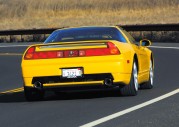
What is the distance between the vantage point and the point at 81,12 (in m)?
84.6

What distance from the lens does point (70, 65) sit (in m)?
11.5

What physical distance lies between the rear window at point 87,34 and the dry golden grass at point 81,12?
51.3m

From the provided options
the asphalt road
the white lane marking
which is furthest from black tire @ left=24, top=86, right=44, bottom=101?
the white lane marking

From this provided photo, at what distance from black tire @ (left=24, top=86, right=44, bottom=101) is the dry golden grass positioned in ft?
172

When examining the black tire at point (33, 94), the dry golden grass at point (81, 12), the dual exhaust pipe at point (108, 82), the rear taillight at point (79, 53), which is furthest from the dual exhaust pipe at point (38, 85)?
the dry golden grass at point (81, 12)

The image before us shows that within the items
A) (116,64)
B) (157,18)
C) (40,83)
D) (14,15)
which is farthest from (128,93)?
(14,15)

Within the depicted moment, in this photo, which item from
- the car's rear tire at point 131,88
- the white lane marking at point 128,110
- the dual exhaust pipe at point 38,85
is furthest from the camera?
the car's rear tire at point 131,88

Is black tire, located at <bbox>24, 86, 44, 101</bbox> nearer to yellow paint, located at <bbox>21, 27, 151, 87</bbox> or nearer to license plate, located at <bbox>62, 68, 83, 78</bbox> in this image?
yellow paint, located at <bbox>21, 27, 151, 87</bbox>

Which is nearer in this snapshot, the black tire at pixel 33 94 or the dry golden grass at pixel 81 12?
the black tire at pixel 33 94

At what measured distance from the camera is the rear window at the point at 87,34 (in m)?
12.7

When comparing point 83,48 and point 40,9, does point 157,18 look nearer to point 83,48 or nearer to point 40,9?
point 40,9

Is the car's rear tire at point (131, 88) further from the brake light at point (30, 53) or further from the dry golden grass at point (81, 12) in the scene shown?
the dry golden grass at point (81, 12)

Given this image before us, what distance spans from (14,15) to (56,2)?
6072 millimetres

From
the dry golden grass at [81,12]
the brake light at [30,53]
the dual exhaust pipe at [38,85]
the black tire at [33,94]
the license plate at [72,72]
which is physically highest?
the brake light at [30,53]
